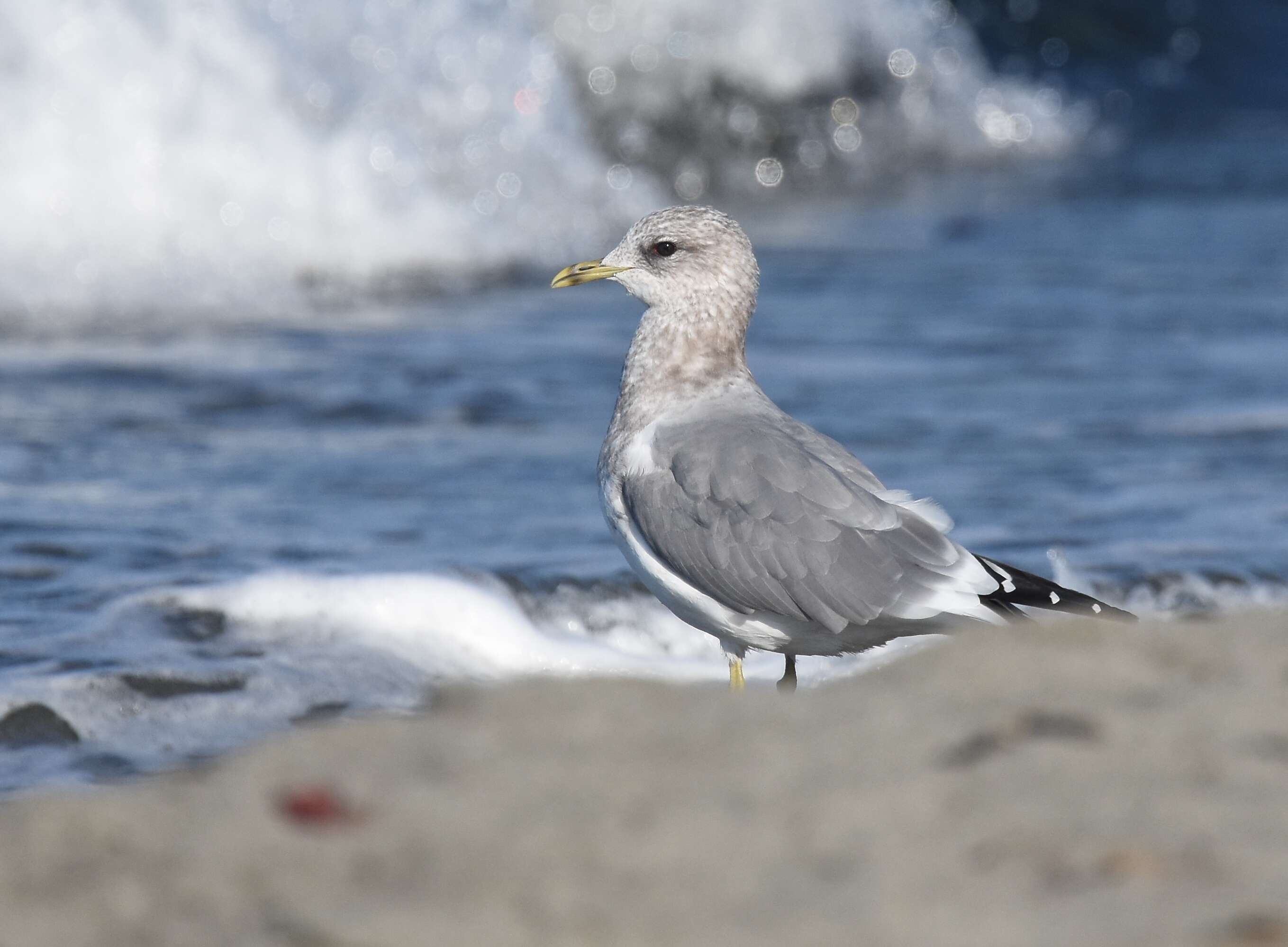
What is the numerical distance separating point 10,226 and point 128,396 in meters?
2.83

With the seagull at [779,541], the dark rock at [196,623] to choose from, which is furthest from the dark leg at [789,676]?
the dark rock at [196,623]

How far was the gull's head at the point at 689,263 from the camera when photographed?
4.71 m

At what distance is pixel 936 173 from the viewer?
15094 millimetres

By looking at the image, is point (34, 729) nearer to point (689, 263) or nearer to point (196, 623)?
point (196, 623)

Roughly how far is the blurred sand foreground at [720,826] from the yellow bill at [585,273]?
2530mm

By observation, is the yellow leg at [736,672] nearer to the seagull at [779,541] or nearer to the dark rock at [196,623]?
the seagull at [779,541]

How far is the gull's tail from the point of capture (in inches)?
149

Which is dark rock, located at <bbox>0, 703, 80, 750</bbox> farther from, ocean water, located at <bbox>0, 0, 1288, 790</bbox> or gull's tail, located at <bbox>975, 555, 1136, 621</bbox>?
gull's tail, located at <bbox>975, 555, 1136, 621</bbox>

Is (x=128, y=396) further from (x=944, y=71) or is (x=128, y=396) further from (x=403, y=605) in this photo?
(x=944, y=71)

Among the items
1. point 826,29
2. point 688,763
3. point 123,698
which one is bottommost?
point 123,698

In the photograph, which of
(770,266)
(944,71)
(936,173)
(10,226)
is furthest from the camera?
(944,71)

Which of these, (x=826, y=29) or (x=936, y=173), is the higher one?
(x=826, y=29)

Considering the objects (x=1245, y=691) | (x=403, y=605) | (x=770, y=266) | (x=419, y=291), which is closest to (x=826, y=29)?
(x=770, y=266)

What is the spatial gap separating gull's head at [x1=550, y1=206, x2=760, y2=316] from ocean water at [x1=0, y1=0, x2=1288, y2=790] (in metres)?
1.03
